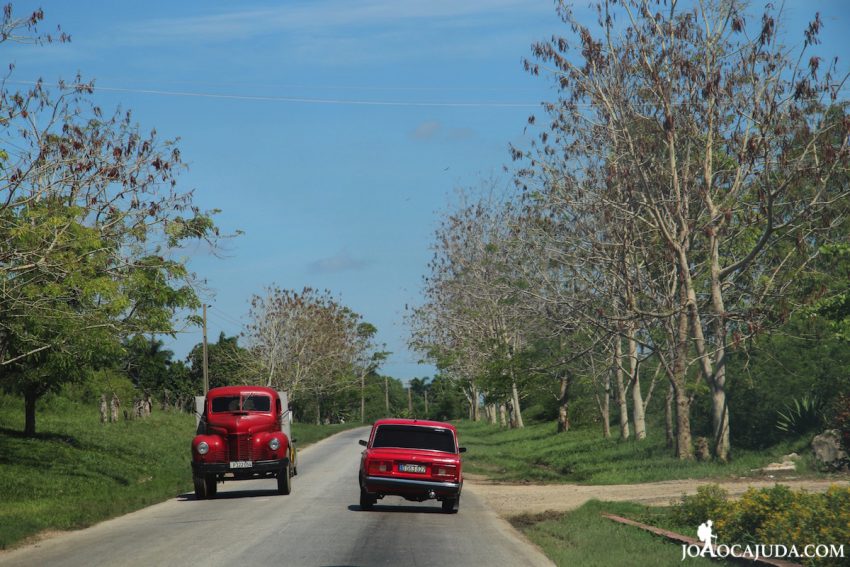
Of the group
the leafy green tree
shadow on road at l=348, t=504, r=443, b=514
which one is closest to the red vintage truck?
shadow on road at l=348, t=504, r=443, b=514

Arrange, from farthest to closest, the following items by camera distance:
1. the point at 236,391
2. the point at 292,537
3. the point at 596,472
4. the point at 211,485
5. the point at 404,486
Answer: the point at 596,472
the point at 236,391
the point at 211,485
the point at 404,486
the point at 292,537

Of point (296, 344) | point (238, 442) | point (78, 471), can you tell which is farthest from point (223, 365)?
point (238, 442)

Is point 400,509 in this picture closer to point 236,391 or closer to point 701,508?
point 236,391

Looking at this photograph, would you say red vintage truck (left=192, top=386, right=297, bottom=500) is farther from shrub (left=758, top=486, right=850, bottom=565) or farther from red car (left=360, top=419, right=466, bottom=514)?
shrub (left=758, top=486, right=850, bottom=565)

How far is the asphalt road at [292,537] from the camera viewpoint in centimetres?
1345

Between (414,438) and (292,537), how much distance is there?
5.72 meters

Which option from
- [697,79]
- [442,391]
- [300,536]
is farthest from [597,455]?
[442,391]

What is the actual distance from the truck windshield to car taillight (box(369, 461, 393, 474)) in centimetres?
605

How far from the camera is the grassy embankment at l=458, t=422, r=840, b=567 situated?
48.1 feet

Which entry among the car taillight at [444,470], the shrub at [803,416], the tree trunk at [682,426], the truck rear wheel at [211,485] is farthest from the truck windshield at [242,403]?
the shrub at [803,416]

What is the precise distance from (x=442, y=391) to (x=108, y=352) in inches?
3983

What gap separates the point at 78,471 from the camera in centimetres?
3058

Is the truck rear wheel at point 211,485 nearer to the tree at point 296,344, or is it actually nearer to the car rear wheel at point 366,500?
the car rear wheel at point 366,500

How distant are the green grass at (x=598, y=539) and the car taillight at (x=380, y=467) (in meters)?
2.60
